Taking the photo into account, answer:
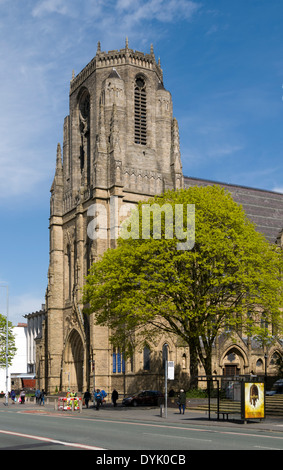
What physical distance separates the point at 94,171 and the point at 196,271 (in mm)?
24510

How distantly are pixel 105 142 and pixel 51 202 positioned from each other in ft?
38.7

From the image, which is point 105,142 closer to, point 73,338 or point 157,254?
point 73,338

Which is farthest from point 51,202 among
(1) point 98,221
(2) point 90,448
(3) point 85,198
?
(2) point 90,448

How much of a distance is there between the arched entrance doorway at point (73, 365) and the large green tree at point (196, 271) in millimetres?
23593

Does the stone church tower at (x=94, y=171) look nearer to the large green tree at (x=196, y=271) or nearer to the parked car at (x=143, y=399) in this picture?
the parked car at (x=143, y=399)

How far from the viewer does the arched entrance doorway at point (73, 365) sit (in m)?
63.6

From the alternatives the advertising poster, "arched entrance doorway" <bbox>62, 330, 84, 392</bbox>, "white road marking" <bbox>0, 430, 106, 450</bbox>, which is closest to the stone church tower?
"arched entrance doorway" <bbox>62, 330, 84, 392</bbox>

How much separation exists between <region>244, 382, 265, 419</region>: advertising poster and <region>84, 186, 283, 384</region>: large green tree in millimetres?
11013

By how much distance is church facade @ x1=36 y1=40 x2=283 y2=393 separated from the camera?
58.2 metres

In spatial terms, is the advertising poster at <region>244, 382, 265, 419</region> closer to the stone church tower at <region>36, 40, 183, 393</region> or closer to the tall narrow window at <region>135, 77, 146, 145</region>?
the stone church tower at <region>36, 40, 183, 393</region>

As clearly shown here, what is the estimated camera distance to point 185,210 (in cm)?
3966

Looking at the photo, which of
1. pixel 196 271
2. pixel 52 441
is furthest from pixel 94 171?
pixel 52 441
